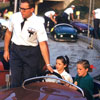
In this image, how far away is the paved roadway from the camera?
11.5 metres

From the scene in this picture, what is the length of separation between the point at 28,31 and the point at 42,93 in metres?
1.28

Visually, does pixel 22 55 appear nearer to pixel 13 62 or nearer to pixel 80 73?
pixel 13 62

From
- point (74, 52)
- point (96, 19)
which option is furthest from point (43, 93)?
point (96, 19)

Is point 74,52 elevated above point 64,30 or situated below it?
below

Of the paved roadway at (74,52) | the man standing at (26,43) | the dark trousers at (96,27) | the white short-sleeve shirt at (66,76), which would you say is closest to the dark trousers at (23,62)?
the man standing at (26,43)

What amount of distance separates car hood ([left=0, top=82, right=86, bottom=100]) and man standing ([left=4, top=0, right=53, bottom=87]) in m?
0.63

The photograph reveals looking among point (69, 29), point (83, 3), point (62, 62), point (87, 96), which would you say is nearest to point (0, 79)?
point (62, 62)

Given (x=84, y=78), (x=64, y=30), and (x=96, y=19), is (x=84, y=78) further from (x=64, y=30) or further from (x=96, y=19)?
(x=96, y=19)

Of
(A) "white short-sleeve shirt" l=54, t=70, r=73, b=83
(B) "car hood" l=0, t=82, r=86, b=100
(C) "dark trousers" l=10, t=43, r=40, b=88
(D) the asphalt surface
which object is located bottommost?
(D) the asphalt surface

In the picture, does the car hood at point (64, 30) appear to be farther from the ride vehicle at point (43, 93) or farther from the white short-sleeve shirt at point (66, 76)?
the ride vehicle at point (43, 93)

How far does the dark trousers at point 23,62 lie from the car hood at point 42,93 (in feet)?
2.77

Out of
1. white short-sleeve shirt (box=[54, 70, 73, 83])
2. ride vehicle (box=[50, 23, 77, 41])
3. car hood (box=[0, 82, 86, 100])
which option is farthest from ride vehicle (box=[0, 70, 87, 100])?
ride vehicle (box=[50, 23, 77, 41])

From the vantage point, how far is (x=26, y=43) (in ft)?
17.5

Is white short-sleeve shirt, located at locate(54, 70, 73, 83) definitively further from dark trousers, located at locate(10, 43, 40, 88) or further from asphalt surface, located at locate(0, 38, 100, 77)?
asphalt surface, located at locate(0, 38, 100, 77)
